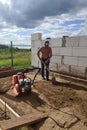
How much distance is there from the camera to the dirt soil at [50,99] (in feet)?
17.4

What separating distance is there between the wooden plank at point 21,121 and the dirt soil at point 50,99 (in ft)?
0.54

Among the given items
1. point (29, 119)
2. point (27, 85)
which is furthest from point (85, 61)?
point (29, 119)

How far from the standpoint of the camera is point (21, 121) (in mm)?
4750

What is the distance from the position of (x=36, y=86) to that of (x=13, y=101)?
1.38 metres

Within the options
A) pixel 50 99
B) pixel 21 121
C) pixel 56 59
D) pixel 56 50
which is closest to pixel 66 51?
pixel 56 50

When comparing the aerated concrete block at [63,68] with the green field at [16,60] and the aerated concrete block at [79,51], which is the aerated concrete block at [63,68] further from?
the green field at [16,60]

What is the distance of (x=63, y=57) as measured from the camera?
9.48m

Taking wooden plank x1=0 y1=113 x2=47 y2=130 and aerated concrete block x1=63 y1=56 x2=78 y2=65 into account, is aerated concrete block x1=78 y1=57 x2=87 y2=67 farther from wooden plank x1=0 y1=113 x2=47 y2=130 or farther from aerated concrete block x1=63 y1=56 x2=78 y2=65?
wooden plank x1=0 y1=113 x2=47 y2=130

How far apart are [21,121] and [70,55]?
4892 millimetres

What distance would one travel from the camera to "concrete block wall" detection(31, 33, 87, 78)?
843 centimetres

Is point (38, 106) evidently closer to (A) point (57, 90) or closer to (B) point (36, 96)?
(B) point (36, 96)

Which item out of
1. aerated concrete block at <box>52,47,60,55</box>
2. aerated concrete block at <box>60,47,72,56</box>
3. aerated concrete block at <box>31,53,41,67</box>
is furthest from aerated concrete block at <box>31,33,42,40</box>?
aerated concrete block at <box>60,47,72,56</box>

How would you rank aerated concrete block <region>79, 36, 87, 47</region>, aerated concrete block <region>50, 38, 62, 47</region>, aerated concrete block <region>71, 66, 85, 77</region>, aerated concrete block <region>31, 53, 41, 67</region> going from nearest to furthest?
1. aerated concrete block <region>79, 36, 87, 47</region>
2. aerated concrete block <region>71, 66, 85, 77</region>
3. aerated concrete block <region>50, 38, 62, 47</region>
4. aerated concrete block <region>31, 53, 41, 67</region>

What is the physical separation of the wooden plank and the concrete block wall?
3927 mm
